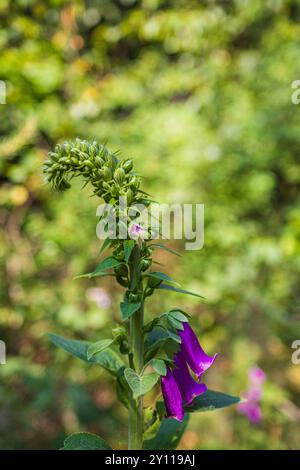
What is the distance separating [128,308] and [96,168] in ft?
0.53

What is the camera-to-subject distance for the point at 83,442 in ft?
1.88

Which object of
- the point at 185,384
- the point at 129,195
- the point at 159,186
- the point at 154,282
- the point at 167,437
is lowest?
the point at 167,437

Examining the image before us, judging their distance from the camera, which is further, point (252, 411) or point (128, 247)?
point (252, 411)

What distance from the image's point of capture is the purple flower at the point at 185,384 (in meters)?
0.59

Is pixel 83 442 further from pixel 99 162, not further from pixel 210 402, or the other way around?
pixel 99 162

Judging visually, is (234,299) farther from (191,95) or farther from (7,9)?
(7,9)

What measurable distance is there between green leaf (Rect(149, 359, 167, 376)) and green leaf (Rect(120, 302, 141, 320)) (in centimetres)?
6

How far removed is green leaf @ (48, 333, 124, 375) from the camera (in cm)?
60

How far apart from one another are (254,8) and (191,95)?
28.5 inches

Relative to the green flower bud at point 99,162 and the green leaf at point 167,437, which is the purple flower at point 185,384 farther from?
the green flower bud at point 99,162

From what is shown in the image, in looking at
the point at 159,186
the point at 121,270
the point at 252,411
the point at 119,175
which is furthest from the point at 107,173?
the point at 159,186

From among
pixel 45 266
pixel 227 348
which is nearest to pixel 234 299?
pixel 227 348

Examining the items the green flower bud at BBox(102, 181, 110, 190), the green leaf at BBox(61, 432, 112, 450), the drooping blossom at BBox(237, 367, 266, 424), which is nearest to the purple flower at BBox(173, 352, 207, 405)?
the green leaf at BBox(61, 432, 112, 450)

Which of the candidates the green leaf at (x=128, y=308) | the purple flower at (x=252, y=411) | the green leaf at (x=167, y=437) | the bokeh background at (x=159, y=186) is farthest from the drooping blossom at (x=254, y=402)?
the green leaf at (x=128, y=308)
